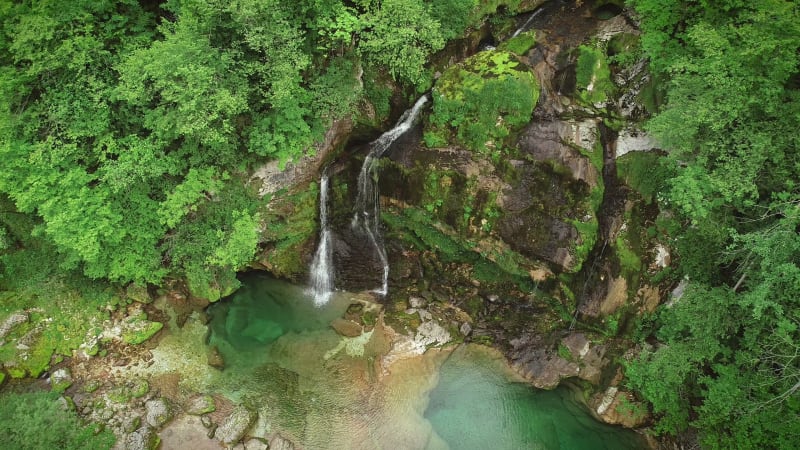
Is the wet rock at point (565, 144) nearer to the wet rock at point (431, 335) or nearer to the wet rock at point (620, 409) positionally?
the wet rock at point (620, 409)

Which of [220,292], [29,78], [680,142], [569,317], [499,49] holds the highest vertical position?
[29,78]

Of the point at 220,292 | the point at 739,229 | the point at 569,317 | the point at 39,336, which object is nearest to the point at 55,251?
the point at 39,336

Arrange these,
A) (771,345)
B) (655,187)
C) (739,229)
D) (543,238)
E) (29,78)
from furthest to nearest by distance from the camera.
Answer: (543,238), (655,187), (29,78), (739,229), (771,345)

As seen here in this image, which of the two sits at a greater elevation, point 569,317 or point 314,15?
point 314,15

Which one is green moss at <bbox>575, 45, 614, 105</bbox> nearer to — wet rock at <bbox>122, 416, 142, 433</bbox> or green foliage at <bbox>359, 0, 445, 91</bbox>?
green foliage at <bbox>359, 0, 445, 91</bbox>

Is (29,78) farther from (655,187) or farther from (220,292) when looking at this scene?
(655,187)

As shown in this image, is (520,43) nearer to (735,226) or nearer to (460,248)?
(460,248)

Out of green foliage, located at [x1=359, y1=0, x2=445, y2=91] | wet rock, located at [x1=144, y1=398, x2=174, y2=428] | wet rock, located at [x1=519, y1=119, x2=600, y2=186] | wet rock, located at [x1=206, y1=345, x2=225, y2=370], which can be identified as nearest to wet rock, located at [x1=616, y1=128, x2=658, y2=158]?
wet rock, located at [x1=519, y1=119, x2=600, y2=186]
